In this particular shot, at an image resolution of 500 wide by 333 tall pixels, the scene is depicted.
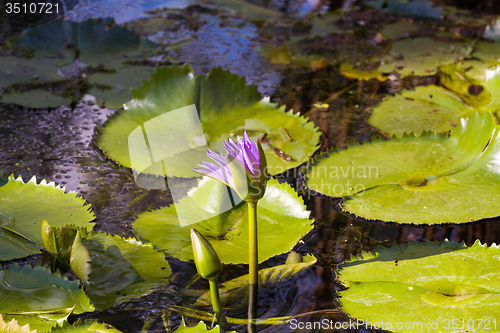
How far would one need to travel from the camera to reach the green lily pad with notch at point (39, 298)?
958mm

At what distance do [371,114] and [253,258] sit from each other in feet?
4.04

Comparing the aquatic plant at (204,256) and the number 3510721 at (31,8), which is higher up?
the number 3510721 at (31,8)

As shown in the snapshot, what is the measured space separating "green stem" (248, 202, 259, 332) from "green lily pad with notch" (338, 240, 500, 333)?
217 mm

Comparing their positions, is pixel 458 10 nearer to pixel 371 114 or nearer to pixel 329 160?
pixel 371 114

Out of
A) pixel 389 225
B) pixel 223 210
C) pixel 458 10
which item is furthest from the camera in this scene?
pixel 458 10

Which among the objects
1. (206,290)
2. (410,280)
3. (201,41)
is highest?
(201,41)

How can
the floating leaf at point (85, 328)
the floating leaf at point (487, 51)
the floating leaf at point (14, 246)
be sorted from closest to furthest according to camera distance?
1. the floating leaf at point (85, 328)
2. the floating leaf at point (14, 246)
3. the floating leaf at point (487, 51)

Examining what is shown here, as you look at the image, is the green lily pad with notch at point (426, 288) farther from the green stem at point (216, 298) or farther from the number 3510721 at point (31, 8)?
the number 3510721 at point (31, 8)

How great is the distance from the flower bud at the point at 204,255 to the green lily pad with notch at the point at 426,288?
372 millimetres

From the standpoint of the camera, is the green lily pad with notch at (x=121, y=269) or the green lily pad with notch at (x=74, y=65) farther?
the green lily pad with notch at (x=74, y=65)

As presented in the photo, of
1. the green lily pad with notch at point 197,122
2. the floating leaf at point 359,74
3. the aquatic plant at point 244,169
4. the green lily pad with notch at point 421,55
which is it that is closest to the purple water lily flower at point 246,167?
the aquatic plant at point 244,169

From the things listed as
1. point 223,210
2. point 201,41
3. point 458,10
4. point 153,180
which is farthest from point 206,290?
point 458,10

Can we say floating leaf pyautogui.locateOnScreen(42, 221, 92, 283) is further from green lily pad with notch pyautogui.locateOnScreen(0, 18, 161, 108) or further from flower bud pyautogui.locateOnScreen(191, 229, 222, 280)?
green lily pad with notch pyautogui.locateOnScreen(0, 18, 161, 108)

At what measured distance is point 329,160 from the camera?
1.54 m
